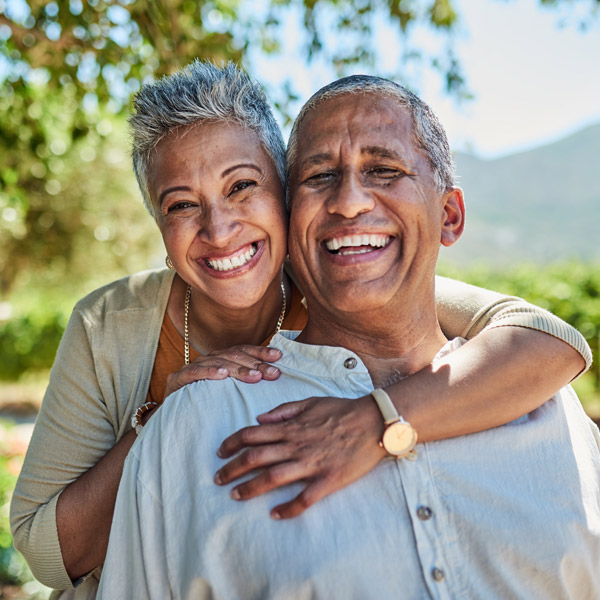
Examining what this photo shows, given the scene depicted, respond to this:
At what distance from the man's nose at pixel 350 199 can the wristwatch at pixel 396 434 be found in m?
0.66

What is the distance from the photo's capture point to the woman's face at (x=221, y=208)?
2.37 m

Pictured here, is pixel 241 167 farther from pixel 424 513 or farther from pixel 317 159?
pixel 424 513

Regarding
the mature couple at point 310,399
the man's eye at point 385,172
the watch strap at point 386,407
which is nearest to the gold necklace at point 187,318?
the mature couple at point 310,399

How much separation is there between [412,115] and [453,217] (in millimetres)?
432

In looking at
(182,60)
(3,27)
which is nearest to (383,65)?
(182,60)

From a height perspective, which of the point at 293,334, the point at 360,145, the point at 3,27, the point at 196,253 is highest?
the point at 3,27

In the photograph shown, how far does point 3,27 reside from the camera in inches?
182

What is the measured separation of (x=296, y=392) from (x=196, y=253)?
724 mm

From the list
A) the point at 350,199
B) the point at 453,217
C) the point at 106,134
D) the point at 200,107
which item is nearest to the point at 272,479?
the point at 350,199

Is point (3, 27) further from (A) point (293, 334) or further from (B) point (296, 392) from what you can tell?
(B) point (296, 392)

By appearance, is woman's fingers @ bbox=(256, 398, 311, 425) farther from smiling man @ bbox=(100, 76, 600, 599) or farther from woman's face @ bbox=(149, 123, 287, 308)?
woman's face @ bbox=(149, 123, 287, 308)

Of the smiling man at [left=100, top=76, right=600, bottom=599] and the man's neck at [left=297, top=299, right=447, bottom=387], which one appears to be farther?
the man's neck at [left=297, top=299, right=447, bottom=387]

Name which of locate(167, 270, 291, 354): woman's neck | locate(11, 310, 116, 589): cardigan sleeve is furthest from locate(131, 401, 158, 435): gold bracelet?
locate(167, 270, 291, 354): woman's neck

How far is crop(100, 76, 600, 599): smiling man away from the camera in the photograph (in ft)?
5.66
